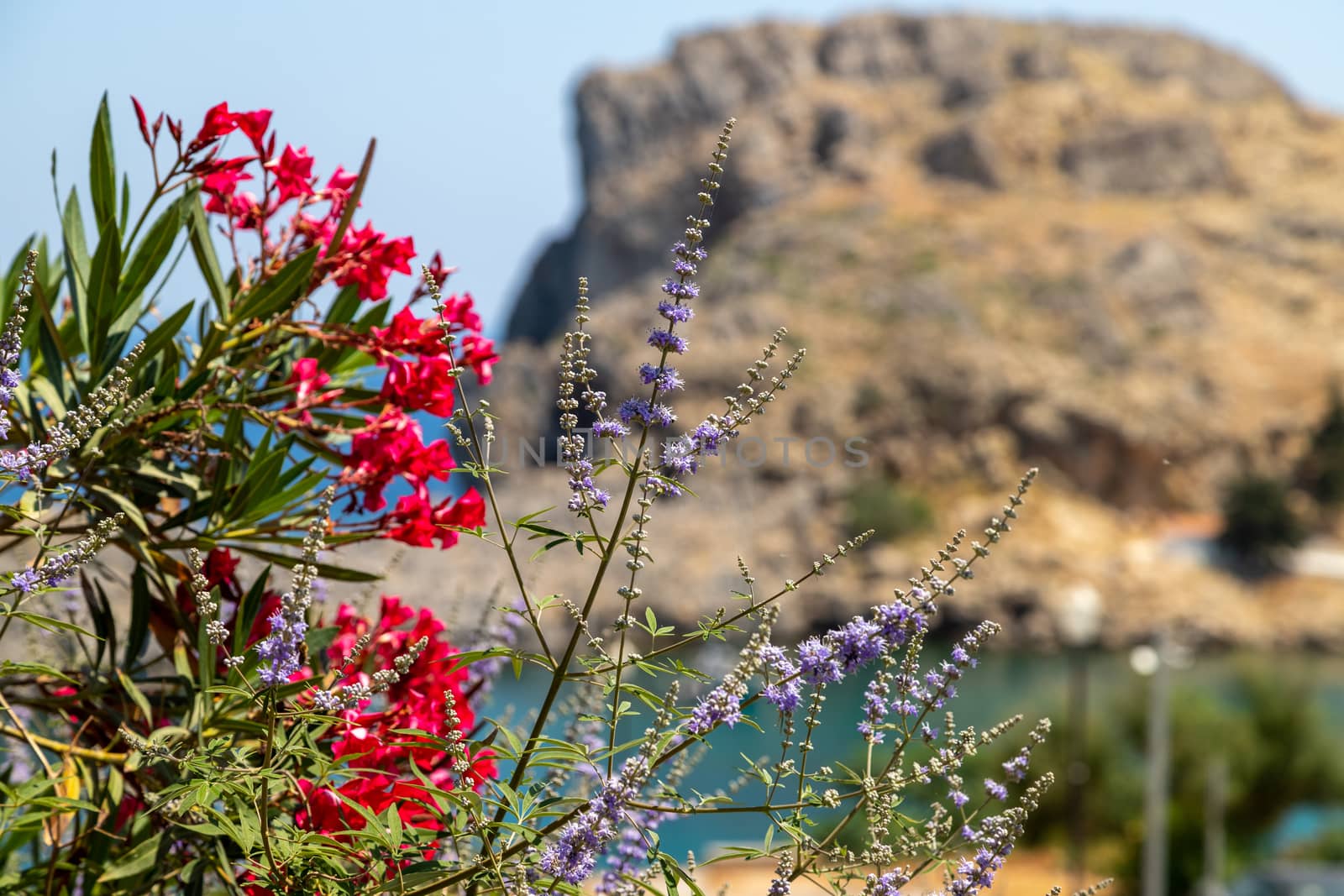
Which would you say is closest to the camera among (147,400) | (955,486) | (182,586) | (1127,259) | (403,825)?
(403,825)

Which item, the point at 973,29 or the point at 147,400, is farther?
the point at 973,29

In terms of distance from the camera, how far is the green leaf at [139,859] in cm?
195

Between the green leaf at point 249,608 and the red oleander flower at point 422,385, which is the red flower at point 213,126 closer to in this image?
the red oleander flower at point 422,385

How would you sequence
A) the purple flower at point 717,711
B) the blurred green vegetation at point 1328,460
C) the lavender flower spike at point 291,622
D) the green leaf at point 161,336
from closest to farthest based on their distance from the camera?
1. the lavender flower spike at point 291,622
2. the purple flower at point 717,711
3. the green leaf at point 161,336
4. the blurred green vegetation at point 1328,460

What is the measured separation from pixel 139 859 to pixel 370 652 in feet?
1.69

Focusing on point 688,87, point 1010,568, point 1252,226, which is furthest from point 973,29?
point 1010,568

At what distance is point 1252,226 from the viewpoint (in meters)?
94.3

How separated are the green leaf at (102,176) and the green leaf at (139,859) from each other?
1081 mm

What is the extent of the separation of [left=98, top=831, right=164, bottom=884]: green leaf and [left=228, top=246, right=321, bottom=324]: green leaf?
90cm

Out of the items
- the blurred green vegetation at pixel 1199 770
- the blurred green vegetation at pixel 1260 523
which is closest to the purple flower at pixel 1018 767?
the blurred green vegetation at pixel 1199 770

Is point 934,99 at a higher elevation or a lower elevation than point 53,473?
higher

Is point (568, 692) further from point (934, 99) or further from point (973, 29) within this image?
point (973, 29)

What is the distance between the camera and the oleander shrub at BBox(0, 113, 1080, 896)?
1.64 meters

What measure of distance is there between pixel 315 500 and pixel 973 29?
12226 cm
